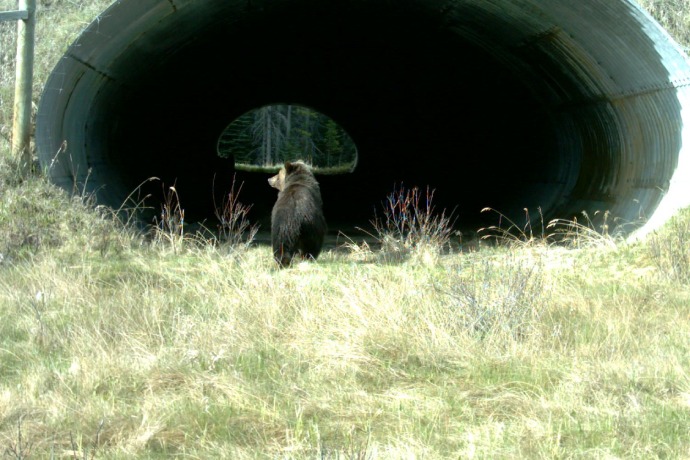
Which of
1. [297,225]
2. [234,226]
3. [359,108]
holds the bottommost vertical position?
[234,226]

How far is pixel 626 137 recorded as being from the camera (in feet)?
31.2

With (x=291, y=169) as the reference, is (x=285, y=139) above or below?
below

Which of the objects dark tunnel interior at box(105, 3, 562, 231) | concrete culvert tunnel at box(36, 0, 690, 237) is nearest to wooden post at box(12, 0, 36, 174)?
concrete culvert tunnel at box(36, 0, 690, 237)

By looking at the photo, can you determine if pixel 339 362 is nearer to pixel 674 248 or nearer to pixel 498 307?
pixel 498 307

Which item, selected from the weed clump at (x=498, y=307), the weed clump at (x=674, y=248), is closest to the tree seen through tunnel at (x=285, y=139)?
the weed clump at (x=674, y=248)

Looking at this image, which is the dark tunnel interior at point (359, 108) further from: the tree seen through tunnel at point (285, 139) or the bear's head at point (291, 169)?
the tree seen through tunnel at point (285, 139)

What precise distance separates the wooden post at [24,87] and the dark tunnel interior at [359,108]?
153 centimetres

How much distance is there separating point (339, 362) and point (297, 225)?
3416mm

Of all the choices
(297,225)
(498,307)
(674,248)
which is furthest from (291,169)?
(498,307)

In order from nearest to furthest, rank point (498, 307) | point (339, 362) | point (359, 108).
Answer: point (339, 362)
point (498, 307)
point (359, 108)

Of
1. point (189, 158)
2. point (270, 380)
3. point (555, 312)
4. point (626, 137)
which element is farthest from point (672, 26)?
point (189, 158)

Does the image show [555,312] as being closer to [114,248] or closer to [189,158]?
[114,248]

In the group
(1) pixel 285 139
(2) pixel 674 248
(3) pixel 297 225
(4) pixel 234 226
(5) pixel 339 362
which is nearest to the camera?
(5) pixel 339 362

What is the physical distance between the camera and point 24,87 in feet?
28.0
